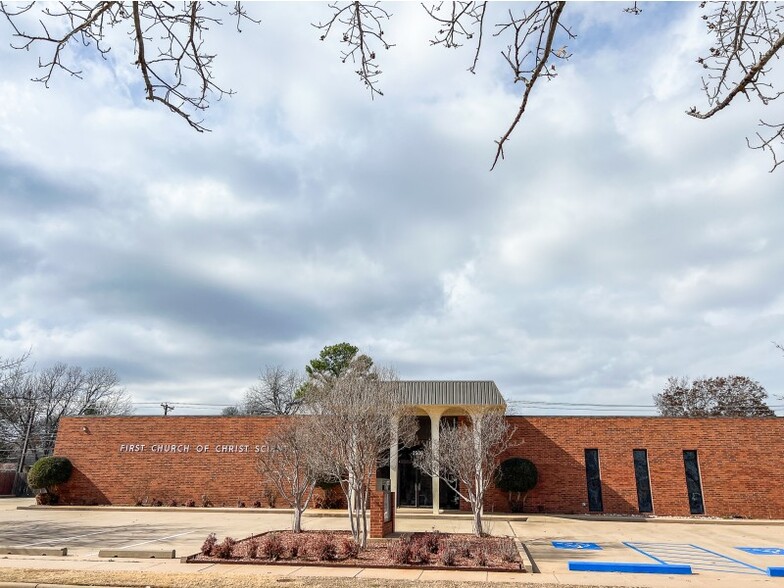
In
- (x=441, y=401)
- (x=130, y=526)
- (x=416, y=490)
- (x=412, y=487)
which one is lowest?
(x=130, y=526)

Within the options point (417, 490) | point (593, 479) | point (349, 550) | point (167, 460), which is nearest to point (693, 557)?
point (349, 550)

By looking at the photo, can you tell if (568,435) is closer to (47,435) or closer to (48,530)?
(48,530)

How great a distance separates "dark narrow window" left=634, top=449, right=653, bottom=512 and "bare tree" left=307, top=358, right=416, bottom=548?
1381 centimetres

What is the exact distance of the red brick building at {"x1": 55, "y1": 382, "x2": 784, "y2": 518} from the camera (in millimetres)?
23641

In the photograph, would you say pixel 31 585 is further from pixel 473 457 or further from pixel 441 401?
pixel 441 401

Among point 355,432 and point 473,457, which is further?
point 473,457

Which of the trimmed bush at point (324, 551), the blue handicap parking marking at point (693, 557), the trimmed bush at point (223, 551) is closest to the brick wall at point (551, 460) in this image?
the blue handicap parking marking at point (693, 557)

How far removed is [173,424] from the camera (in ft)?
88.8

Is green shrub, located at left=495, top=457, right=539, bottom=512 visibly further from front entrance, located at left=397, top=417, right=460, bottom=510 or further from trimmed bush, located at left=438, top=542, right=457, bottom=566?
trimmed bush, located at left=438, top=542, right=457, bottom=566

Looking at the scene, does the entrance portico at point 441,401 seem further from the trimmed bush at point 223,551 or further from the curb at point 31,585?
the curb at point 31,585

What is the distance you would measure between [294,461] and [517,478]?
35.9ft

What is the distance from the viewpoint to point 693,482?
78.2 feet

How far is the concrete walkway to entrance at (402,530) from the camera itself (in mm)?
9938

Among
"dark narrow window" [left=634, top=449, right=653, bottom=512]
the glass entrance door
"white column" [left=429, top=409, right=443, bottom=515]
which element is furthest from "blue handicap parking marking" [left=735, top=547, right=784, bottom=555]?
the glass entrance door
